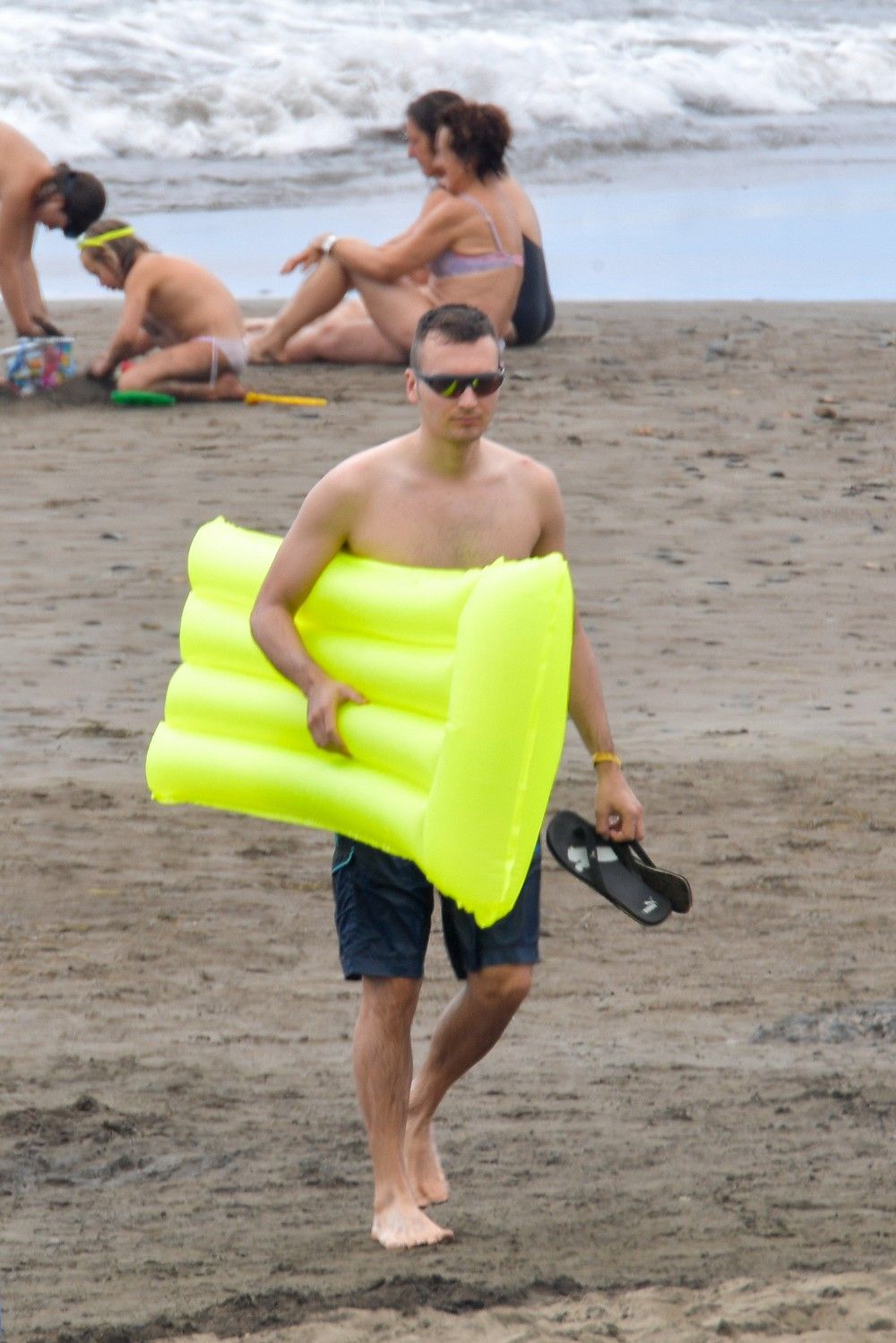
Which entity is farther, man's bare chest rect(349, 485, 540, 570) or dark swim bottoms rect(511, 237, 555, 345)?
dark swim bottoms rect(511, 237, 555, 345)

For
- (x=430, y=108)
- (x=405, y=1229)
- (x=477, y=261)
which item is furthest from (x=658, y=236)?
(x=405, y=1229)

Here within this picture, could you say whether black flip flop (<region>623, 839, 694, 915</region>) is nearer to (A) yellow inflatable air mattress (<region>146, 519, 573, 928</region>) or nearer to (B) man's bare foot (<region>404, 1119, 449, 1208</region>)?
(A) yellow inflatable air mattress (<region>146, 519, 573, 928</region>)

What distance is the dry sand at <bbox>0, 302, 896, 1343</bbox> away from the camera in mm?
3412

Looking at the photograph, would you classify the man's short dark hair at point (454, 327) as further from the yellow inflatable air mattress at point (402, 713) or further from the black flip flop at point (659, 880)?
the black flip flop at point (659, 880)

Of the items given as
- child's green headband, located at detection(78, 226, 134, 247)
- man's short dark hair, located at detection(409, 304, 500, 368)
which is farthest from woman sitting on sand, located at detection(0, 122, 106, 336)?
man's short dark hair, located at detection(409, 304, 500, 368)

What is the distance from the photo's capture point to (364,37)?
27.6 metres

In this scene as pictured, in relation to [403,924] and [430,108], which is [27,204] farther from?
[403,924]

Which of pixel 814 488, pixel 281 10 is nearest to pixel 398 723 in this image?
pixel 814 488

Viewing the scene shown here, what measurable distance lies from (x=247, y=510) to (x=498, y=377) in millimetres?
4859

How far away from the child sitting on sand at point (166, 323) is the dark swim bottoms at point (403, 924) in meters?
6.58

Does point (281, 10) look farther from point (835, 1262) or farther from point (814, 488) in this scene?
point (835, 1262)

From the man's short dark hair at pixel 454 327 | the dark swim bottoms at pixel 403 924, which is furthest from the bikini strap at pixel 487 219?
the dark swim bottoms at pixel 403 924

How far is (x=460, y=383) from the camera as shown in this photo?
139 inches

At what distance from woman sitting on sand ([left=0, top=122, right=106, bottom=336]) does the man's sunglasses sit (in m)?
6.96
